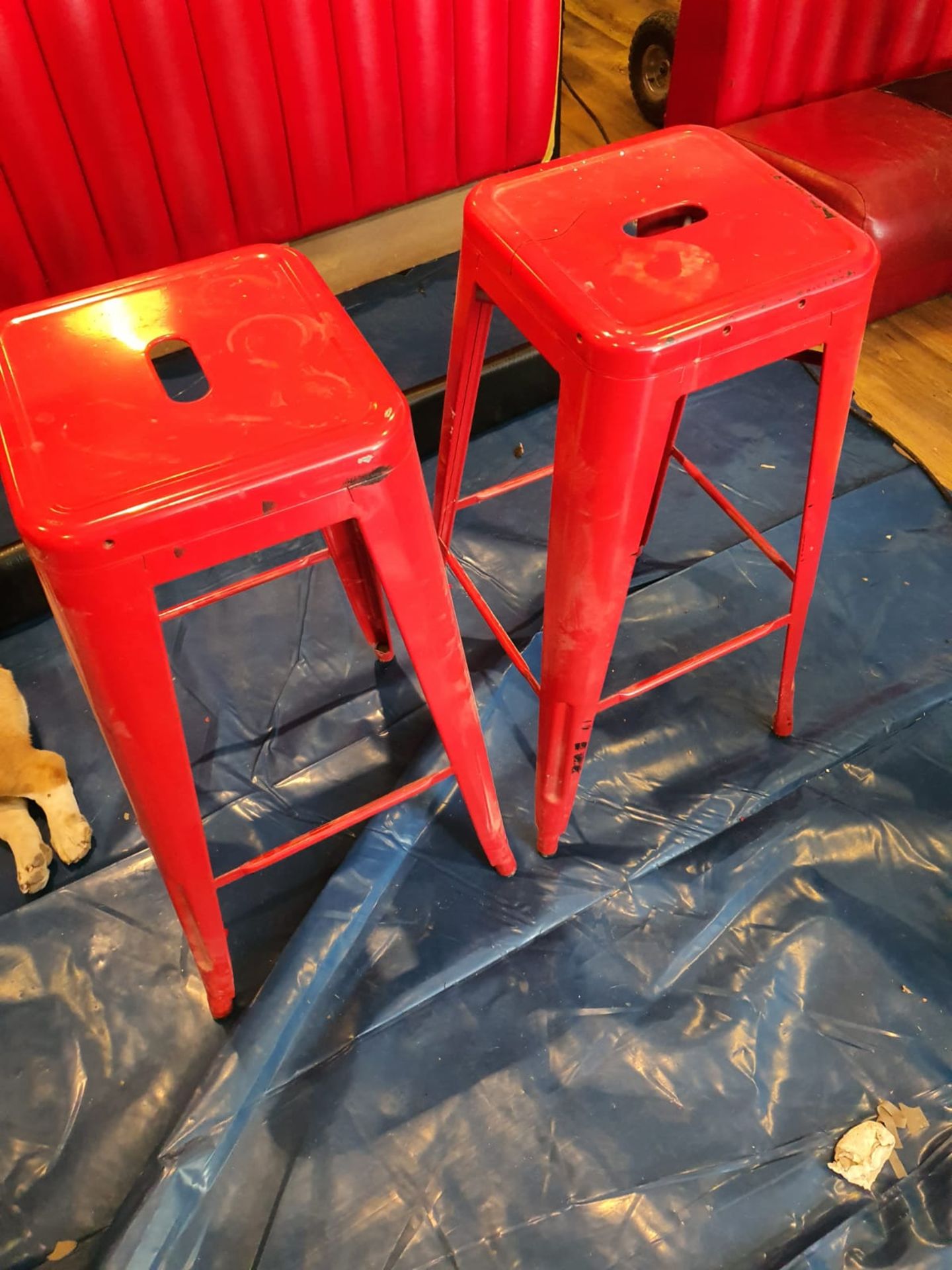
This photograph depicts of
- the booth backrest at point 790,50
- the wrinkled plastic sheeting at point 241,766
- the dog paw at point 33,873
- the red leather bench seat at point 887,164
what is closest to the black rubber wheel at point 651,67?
the booth backrest at point 790,50

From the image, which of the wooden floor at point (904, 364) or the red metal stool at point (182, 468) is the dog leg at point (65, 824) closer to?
the red metal stool at point (182, 468)

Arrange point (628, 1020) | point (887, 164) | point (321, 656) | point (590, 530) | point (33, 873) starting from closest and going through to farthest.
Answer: point (590, 530) < point (628, 1020) < point (33, 873) < point (321, 656) < point (887, 164)

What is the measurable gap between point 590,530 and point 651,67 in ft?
9.11

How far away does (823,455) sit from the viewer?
1.09 metres

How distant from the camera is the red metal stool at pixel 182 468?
74 centimetres

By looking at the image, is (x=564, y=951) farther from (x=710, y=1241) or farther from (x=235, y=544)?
(x=235, y=544)

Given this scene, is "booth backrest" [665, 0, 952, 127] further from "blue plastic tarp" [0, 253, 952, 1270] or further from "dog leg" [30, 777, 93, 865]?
"dog leg" [30, 777, 93, 865]

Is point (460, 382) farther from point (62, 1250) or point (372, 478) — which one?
point (62, 1250)

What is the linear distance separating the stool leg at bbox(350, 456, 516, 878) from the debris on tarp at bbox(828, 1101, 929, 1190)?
63 centimetres

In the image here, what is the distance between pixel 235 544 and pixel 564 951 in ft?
2.63

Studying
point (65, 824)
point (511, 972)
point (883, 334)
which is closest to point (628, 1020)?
point (511, 972)

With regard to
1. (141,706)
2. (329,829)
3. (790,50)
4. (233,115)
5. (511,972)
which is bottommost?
(511,972)

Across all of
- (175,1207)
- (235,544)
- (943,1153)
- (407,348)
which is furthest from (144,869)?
(407,348)

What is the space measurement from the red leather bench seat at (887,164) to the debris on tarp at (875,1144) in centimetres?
181
